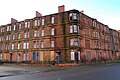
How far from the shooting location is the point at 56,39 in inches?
1465

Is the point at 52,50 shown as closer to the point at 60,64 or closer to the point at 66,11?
the point at 60,64

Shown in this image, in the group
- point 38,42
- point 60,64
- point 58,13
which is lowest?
point 60,64

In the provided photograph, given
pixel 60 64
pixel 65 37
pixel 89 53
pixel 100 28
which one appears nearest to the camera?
pixel 60 64

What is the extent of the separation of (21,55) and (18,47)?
311 centimetres

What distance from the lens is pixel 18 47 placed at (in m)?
44.5

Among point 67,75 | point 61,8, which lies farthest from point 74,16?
point 67,75

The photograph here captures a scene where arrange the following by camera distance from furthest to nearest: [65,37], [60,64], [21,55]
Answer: [21,55] < [65,37] < [60,64]

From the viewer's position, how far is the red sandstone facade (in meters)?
35.2

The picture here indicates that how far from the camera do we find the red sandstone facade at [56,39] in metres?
35.2

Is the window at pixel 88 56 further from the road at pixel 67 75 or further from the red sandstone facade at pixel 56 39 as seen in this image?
the road at pixel 67 75

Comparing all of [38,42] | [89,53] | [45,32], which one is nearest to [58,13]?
[45,32]

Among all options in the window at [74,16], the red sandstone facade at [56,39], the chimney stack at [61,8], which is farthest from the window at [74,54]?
the chimney stack at [61,8]

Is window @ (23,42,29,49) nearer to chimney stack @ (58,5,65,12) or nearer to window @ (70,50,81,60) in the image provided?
chimney stack @ (58,5,65,12)

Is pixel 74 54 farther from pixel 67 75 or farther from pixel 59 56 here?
pixel 67 75
